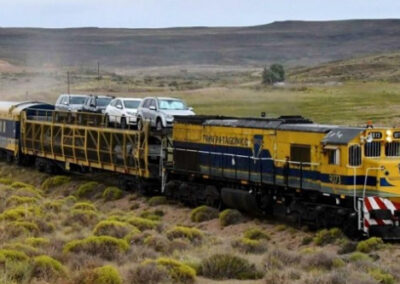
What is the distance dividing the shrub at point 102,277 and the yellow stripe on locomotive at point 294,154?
32.8 ft

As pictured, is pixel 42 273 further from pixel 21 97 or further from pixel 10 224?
pixel 21 97

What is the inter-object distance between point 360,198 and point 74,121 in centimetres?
2079

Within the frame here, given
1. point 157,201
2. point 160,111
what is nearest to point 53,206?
point 157,201

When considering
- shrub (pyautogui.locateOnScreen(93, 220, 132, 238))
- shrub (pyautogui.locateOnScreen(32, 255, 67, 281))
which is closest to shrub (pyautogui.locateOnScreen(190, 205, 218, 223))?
shrub (pyautogui.locateOnScreen(93, 220, 132, 238))

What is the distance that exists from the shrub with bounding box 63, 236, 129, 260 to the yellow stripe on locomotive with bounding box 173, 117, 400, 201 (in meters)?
7.09

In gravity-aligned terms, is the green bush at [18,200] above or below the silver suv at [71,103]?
below

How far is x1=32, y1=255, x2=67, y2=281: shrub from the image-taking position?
1539cm

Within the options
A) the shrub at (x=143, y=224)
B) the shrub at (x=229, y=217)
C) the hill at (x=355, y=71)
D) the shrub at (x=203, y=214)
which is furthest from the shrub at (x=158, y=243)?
the hill at (x=355, y=71)

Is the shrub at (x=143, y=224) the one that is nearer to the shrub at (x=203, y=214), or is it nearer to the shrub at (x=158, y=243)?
the shrub at (x=203, y=214)

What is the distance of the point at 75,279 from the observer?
14.9 meters

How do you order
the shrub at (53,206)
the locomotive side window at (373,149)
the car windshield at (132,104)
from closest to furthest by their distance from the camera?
the locomotive side window at (373,149), the shrub at (53,206), the car windshield at (132,104)

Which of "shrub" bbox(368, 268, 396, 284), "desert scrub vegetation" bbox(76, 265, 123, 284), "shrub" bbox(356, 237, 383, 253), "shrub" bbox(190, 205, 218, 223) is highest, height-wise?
"desert scrub vegetation" bbox(76, 265, 123, 284)

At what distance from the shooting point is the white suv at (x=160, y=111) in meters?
35.2

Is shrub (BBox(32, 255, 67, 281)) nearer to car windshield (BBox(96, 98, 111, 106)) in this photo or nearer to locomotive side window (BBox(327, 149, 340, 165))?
locomotive side window (BBox(327, 149, 340, 165))
